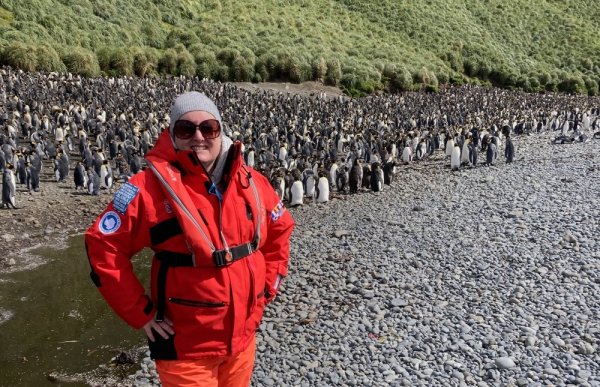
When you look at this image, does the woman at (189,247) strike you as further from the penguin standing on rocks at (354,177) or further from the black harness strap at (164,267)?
the penguin standing on rocks at (354,177)

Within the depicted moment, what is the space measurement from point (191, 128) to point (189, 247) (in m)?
0.53

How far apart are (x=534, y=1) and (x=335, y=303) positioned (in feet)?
213

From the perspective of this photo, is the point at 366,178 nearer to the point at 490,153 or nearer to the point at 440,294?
the point at 490,153

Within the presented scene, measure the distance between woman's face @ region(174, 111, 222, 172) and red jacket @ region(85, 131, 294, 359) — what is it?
0.05 meters

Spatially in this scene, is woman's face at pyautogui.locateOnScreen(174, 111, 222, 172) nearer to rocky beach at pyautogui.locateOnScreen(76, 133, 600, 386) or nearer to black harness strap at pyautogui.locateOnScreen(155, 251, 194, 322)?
black harness strap at pyautogui.locateOnScreen(155, 251, 194, 322)

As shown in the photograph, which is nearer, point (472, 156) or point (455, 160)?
point (455, 160)

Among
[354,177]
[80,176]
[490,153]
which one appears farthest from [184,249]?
[490,153]

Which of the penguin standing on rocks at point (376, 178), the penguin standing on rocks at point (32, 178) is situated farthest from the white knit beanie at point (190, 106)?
the penguin standing on rocks at point (32, 178)

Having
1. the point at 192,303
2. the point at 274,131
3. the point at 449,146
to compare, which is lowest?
the point at 449,146

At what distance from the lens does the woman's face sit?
2383 mm

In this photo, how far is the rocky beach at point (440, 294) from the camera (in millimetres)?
5570

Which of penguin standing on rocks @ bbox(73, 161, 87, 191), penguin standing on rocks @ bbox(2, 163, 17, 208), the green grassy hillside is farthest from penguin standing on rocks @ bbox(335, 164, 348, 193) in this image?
the green grassy hillside

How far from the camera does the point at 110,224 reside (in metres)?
2.21

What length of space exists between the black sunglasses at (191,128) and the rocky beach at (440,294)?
149 inches
